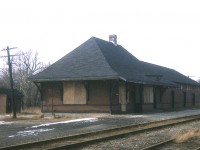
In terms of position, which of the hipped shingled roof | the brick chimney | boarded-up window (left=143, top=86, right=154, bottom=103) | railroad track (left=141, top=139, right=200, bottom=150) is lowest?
railroad track (left=141, top=139, right=200, bottom=150)

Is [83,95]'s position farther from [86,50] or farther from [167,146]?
[167,146]

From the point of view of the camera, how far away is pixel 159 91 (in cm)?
3531

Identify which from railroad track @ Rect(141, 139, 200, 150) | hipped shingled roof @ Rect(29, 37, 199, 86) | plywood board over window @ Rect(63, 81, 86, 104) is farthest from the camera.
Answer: plywood board over window @ Rect(63, 81, 86, 104)

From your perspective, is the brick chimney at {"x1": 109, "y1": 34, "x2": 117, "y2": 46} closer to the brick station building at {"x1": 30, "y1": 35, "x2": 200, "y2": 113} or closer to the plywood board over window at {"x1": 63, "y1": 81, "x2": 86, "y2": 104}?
the brick station building at {"x1": 30, "y1": 35, "x2": 200, "y2": 113}

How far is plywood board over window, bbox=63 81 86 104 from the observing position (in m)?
27.6

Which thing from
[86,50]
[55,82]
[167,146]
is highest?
[86,50]

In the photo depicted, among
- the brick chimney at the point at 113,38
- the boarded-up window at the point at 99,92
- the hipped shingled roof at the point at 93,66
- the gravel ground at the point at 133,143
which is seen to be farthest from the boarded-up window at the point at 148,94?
the gravel ground at the point at 133,143

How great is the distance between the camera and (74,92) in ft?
91.1

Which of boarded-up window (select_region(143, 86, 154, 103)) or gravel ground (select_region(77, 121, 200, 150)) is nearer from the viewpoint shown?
gravel ground (select_region(77, 121, 200, 150))

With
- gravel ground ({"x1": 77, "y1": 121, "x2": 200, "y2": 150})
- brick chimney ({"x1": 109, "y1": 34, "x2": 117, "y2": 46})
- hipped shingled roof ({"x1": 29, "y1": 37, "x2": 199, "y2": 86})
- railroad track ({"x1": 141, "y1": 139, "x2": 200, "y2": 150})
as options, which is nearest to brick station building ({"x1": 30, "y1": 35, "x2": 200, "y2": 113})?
hipped shingled roof ({"x1": 29, "y1": 37, "x2": 199, "y2": 86})

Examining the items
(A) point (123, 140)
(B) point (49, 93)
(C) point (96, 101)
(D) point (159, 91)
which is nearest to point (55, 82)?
(B) point (49, 93)

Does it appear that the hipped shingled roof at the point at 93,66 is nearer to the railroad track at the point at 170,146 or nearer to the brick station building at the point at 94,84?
the brick station building at the point at 94,84

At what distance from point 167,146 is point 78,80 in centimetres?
1671

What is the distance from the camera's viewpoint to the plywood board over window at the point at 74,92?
27609 mm
